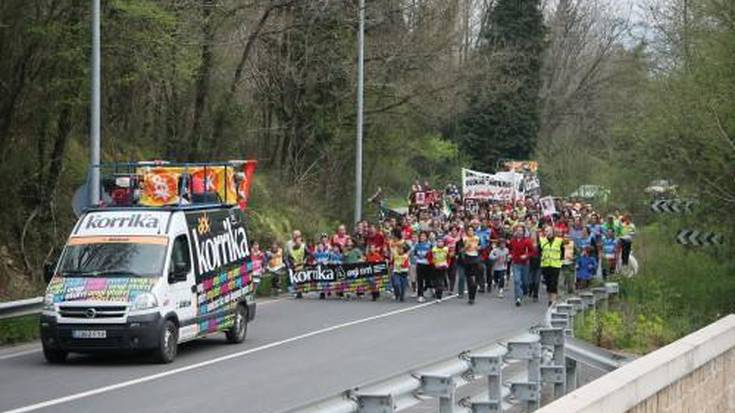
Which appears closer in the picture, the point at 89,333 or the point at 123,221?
the point at 89,333

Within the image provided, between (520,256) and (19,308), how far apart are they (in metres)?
13.1

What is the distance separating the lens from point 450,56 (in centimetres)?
5000

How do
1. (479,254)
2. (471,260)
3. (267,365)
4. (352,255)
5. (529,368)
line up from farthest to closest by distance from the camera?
1. (352,255)
2. (479,254)
3. (471,260)
4. (267,365)
5. (529,368)

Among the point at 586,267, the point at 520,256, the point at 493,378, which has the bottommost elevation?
the point at 586,267

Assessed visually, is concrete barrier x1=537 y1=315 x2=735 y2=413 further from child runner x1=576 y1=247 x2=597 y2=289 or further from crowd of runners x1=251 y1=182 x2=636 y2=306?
child runner x1=576 y1=247 x2=597 y2=289

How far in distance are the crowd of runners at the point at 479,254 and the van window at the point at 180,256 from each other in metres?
10.0

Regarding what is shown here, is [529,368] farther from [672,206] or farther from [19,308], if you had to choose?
Result: [672,206]

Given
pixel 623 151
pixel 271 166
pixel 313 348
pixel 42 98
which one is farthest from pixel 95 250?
pixel 271 166

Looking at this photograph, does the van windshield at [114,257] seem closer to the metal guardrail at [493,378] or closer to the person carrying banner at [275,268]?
the metal guardrail at [493,378]

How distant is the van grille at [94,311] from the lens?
17812mm

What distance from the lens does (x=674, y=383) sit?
10.9m

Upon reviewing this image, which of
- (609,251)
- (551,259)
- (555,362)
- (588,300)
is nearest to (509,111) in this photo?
(609,251)

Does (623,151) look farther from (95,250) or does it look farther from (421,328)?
(95,250)

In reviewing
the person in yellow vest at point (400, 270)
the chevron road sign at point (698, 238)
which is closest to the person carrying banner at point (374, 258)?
the person in yellow vest at point (400, 270)
